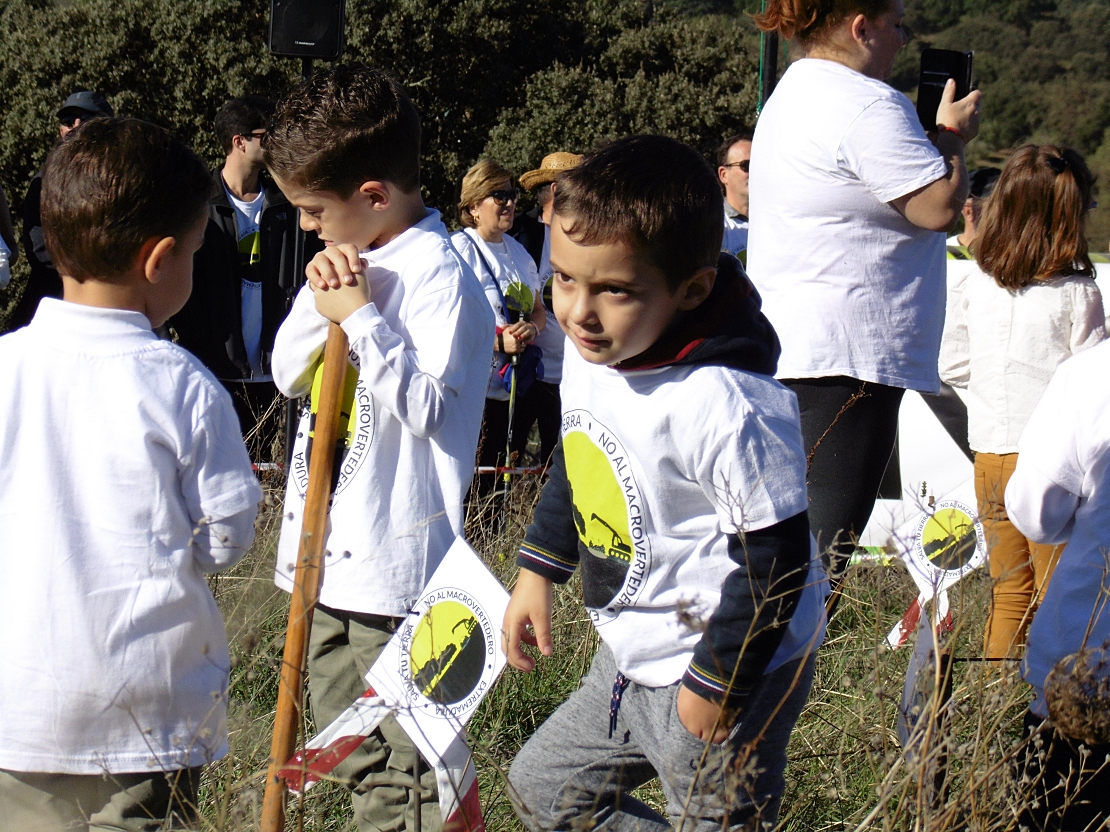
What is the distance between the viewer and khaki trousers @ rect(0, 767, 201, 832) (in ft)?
5.71

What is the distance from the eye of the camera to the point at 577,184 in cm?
176

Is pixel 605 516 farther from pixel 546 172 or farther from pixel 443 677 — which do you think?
pixel 546 172

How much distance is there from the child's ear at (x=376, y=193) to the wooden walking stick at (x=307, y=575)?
301mm

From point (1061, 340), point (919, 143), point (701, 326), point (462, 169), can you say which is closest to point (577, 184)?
point (701, 326)

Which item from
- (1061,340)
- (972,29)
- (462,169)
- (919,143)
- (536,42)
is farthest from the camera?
(972,29)

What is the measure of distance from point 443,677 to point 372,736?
2.48 feet

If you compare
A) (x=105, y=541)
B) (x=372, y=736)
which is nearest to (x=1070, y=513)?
(x=372, y=736)

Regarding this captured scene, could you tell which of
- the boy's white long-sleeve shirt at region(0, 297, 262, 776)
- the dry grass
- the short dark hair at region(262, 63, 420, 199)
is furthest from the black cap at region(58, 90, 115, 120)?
the boy's white long-sleeve shirt at region(0, 297, 262, 776)

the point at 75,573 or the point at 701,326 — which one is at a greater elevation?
the point at 701,326

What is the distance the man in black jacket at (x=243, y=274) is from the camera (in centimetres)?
541

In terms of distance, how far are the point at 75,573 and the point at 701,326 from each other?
1.00 metres

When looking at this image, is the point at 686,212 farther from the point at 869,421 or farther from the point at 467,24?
the point at 467,24

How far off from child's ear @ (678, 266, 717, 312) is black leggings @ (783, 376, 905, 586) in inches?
41.4

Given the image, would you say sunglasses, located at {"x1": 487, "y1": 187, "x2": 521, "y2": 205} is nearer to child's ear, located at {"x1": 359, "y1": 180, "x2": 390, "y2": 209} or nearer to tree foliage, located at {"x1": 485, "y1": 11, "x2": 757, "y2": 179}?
child's ear, located at {"x1": 359, "y1": 180, "x2": 390, "y2": 209}
